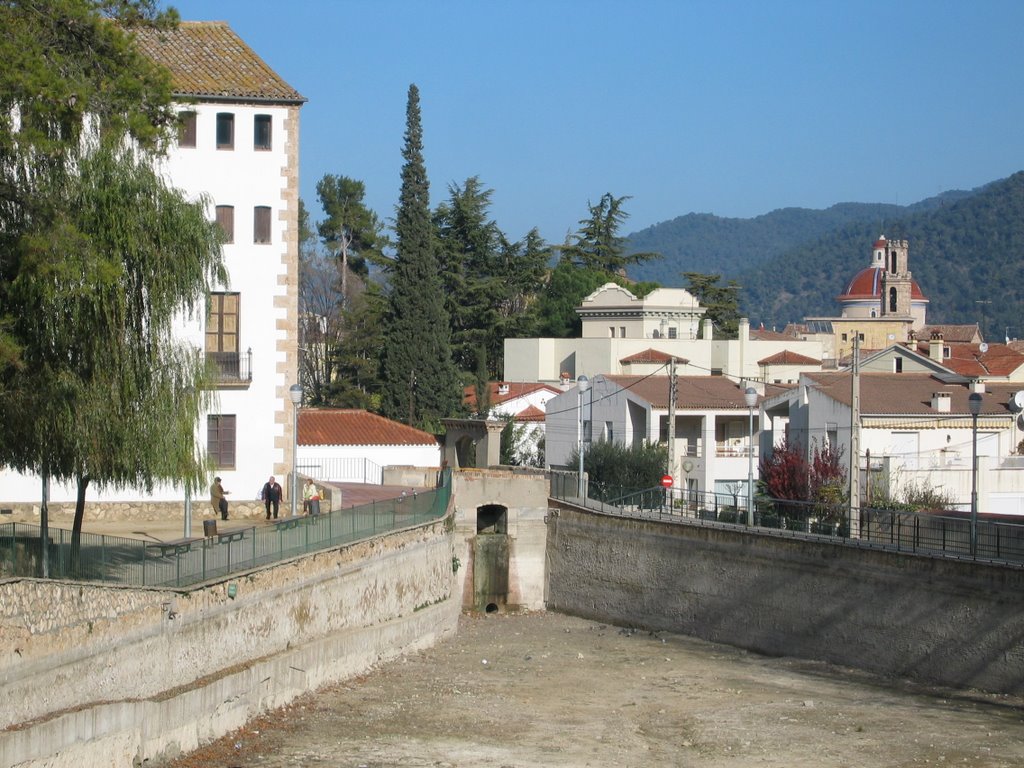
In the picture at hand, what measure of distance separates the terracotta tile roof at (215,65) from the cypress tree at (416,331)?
27.4 metres

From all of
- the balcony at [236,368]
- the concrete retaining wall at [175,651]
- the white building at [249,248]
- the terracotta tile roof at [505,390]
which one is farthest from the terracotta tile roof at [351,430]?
the terracotta tile roof at [505,390]

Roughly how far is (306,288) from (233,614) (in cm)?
6285

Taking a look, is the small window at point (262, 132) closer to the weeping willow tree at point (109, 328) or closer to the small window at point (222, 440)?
the small window at point (222, 440)

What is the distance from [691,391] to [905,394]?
33.3 ft

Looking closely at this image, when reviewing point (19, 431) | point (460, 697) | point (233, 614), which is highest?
point (19, 431)

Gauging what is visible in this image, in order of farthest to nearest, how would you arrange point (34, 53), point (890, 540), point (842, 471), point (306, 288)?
point (306, 288), point (842, 471), point (890, 540), point (34, 53)

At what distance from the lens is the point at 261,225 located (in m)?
42.5

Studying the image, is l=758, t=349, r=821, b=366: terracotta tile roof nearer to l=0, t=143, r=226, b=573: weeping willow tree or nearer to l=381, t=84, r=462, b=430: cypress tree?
l=381, t=84, r=462, b=430: cypress tree

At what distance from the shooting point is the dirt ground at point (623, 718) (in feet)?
93.7

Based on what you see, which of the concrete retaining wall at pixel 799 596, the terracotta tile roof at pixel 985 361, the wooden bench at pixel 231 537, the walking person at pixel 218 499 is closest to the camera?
the wooden bench at pixel 231 537

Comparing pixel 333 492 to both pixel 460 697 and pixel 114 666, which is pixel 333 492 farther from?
pixel 114 666

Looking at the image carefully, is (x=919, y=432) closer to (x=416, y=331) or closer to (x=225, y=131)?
(x=416, y=331)

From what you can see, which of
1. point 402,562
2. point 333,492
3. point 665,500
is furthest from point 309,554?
point 665,500

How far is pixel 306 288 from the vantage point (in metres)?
91.5
